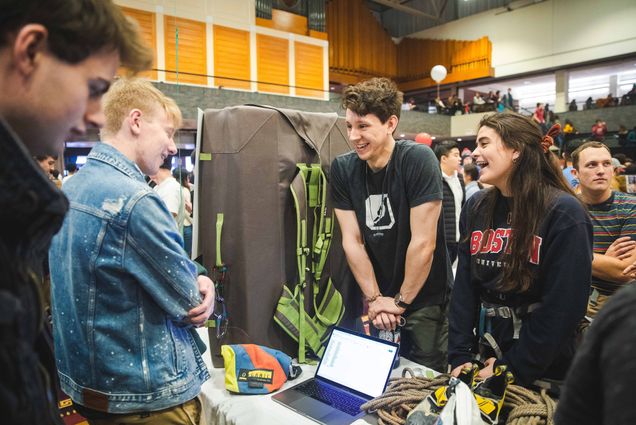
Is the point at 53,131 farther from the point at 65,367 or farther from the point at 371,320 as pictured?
the point at 371,320

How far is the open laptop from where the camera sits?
4.54 ft

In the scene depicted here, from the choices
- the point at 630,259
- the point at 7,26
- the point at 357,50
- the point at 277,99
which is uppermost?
the point at 357,50

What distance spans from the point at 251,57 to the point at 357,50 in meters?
6.95

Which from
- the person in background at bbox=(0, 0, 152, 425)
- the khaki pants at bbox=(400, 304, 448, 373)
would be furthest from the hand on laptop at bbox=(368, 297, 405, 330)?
the person in background at bbox=(0, 0, 152, 425)

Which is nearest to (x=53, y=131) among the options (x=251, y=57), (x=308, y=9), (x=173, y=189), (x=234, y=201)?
(x=234, y=201)

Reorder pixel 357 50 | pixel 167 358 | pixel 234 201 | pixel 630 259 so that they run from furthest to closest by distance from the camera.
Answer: pixel 357 50
pixel 630 259
pixel 234 201
pixel 167 358

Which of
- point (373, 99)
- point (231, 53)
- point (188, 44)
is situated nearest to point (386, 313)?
point (373, 99)

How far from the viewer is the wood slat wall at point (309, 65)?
41.9ft

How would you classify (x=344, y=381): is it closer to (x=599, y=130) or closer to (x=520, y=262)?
(x=520, y=262)

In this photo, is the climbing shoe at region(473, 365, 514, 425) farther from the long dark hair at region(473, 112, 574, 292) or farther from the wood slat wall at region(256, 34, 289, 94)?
the wood slat wall at region(256, 34, 289, 94)

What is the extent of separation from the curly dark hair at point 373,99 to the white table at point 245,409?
3.42 feet

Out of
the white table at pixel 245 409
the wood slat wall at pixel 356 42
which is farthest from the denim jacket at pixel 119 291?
the wood slat wall at pixel 356 42

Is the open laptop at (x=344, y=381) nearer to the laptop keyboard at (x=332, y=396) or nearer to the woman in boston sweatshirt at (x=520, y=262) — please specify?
the laptop keyboard at (x=332, y=396)

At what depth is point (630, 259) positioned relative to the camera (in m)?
2.19
